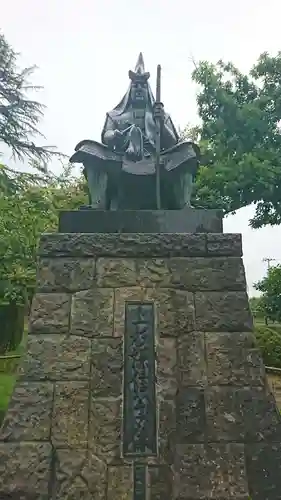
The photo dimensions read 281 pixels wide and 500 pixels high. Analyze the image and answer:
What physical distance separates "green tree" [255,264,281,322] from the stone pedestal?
7.32 meters

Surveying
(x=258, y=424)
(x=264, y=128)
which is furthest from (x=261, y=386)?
(x=264, y=128)

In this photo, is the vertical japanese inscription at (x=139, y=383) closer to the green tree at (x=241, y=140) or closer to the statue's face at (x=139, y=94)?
the statue's face at (x=139, y=94)

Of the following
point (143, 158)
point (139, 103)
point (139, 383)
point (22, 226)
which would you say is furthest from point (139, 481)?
point (22, 226)

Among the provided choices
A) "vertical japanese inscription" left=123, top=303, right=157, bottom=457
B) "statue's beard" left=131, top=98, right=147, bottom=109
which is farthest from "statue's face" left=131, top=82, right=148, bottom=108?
"vertical japanese inscription" left=123, top=303, right=157, bottom=457

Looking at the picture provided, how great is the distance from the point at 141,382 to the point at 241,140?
29.9ft

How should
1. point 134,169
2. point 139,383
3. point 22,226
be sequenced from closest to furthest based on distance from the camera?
point 139,383 < point 134,169 < point 22,226

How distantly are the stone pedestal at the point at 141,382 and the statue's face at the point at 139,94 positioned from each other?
6.17ft

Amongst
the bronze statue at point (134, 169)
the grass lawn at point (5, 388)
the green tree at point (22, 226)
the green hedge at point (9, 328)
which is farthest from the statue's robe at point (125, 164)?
the green hedge at point (9, 328)

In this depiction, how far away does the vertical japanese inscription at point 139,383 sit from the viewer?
3.16 m

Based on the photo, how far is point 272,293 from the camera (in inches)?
Answer: 424

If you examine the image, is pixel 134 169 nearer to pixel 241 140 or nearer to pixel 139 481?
pixel 139 481

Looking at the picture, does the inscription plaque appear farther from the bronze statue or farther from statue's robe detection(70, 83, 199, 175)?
statue's robe detection(70, 83, 199, 175)

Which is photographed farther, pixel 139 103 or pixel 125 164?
pixel 139 103

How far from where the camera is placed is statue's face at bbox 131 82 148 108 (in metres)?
5.00
